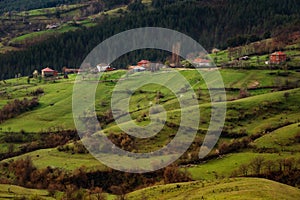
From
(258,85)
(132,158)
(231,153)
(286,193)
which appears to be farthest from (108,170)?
(258,85)

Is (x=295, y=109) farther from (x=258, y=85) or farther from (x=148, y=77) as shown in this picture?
(x=148, y=77)

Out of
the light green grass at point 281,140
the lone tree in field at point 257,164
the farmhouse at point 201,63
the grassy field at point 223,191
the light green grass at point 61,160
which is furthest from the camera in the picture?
the farmhouse at point 201,63

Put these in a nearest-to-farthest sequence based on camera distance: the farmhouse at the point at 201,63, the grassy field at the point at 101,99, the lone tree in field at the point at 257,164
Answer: the lone tree in field at the point at 257,164 → the grassy field at the point at 101,99 → the farmhouse at the point at 201,63

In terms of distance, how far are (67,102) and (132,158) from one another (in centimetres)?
4620

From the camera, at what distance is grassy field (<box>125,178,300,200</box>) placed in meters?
59.3

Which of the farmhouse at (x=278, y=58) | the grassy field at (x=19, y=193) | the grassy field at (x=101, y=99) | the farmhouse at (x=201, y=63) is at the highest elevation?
the farmhouse at (x=201, y=63)

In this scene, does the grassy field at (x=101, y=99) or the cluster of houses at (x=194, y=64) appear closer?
the grassy field at (x=101, y=99)

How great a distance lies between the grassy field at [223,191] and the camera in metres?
59.3

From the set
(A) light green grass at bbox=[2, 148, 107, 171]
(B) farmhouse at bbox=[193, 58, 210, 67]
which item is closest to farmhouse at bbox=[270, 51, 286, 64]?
(B) farmhouse at bbox=[193, 58, 210, 67]

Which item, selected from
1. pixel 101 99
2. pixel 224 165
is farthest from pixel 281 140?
pixel 101 99

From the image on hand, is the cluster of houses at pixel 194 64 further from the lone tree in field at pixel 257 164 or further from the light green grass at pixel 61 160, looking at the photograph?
the light green grass at pixel 61 160

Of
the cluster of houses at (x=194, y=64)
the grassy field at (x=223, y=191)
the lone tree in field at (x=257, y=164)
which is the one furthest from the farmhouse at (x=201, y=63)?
the grassy field at (x=223, y=191)

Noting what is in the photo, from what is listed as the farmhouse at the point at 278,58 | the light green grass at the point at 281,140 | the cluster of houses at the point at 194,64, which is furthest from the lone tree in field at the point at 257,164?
the farmhouse at the point at 278,58

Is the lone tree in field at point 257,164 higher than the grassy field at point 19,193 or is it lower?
higher
